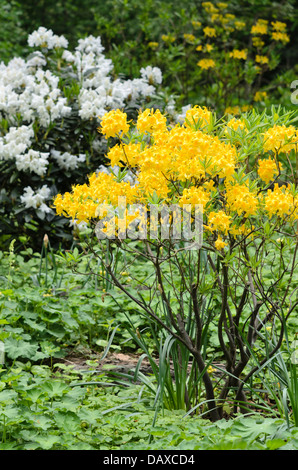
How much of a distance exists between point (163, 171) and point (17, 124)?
3.05 metres

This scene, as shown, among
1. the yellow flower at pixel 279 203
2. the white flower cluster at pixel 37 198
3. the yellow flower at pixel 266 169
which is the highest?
the white flower cluster at pixel 37 198

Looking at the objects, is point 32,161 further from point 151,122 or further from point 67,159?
point 151,122

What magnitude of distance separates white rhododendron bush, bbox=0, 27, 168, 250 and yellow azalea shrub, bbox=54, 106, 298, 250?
2387mm

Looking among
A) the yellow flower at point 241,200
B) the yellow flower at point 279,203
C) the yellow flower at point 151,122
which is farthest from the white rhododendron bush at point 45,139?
the yellow flower at point 279,203

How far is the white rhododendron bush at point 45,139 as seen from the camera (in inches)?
197

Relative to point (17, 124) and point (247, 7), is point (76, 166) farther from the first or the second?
point (247, 7)

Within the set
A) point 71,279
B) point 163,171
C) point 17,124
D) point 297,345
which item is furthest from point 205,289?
point 17,124

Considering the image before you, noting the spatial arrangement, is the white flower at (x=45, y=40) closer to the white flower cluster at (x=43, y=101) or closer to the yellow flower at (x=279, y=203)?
the white flower cluster at (x=43, y=101)

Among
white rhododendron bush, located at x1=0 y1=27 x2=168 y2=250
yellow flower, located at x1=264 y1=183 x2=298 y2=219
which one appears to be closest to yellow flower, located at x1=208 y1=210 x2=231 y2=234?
yellow flower, located at x1=264 y1=183 x2=298 y2=219

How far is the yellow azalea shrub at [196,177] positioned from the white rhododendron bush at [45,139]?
2.39 m

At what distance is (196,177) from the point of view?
8.34ft

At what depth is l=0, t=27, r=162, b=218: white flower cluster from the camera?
4.97m

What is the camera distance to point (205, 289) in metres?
2.73

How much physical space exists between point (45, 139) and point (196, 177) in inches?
115
